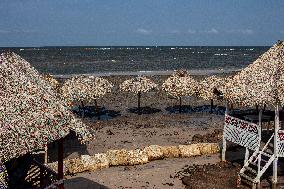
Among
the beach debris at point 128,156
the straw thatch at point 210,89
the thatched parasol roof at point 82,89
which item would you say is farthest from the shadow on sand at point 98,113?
the beach debris at point 128,156

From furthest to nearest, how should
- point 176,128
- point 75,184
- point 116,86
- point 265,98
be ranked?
1. point 116,86
2. point 176,128
3. point 75,184
4. point 265,98

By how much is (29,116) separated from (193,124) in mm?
20668

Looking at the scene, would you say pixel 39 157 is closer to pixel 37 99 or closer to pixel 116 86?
pixel 37 99

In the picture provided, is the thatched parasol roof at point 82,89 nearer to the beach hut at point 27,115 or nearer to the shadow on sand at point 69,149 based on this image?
the shadow on sand at point 69,149

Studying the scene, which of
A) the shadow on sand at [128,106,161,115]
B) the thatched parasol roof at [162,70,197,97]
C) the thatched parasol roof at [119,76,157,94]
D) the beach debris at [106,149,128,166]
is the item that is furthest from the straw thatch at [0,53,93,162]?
the shadow on sand at [128,106,161,115]

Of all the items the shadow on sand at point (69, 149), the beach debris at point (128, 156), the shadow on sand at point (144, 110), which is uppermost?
the shadow on sand at point (144, 110)

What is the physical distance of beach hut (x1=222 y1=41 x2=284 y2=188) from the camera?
15.2 meters

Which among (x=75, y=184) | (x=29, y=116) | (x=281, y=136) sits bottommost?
(x=75, y=184)

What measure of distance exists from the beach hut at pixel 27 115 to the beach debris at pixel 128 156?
6.25 meters

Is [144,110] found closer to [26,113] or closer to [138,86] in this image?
[138,86]

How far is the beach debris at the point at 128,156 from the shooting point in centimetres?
1811

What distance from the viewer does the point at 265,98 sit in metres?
15.1

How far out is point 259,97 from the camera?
15312 mm

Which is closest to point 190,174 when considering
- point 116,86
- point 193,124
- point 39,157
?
point 39,157
